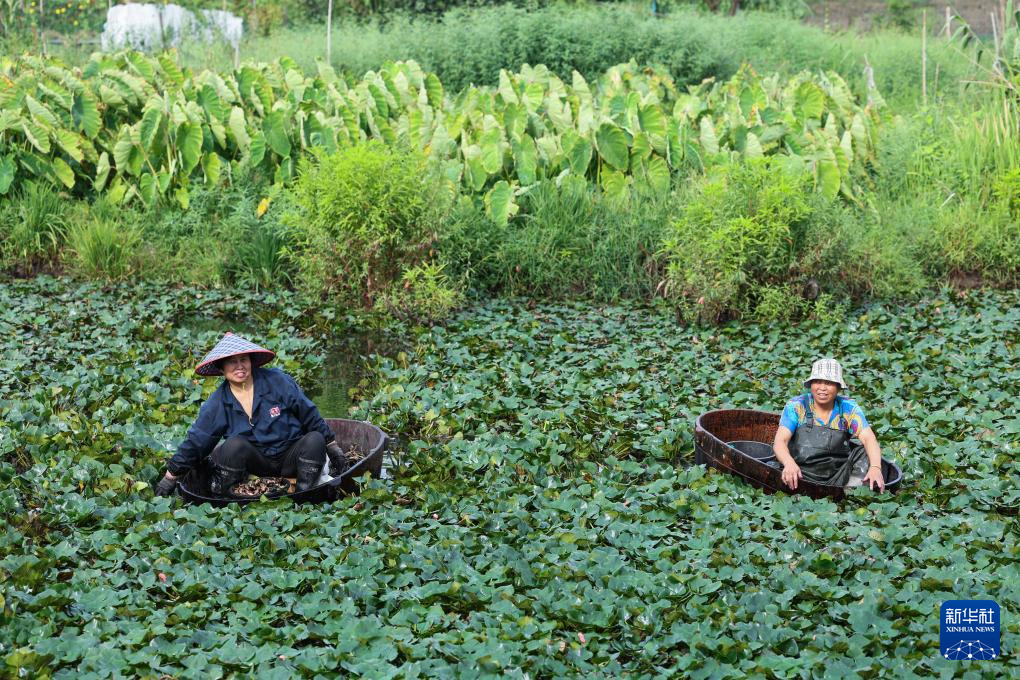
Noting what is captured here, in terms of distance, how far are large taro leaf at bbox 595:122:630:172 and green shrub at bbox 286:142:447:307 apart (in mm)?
1723

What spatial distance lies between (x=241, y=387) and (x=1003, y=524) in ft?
11.5

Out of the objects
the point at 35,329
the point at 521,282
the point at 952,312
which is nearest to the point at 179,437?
the point at 35,329

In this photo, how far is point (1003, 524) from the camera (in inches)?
191

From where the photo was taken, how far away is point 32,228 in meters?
9.89

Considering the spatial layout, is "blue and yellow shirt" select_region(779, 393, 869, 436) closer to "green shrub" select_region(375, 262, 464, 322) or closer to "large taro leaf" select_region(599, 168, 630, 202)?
"green shrub" select_region(375, 262, 464, 322)

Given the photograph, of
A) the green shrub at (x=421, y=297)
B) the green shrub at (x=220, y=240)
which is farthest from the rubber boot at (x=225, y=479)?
the green shrub at (x=220, y=240)

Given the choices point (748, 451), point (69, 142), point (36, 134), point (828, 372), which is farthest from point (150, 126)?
point (828, 372)

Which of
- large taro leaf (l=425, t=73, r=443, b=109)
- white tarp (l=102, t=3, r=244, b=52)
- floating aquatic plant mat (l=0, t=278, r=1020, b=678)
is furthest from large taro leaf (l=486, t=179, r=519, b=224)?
white tarp (l=102, t=3, r=244, b=52)

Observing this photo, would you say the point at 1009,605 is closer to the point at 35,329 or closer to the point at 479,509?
the point at 479,509

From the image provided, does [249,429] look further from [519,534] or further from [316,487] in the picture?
[519,534]

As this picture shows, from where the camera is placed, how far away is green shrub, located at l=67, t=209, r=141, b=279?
374 inches

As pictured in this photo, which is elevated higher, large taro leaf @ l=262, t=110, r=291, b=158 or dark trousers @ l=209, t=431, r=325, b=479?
large taro leaf @ l=262, t=110, r=291, b=158

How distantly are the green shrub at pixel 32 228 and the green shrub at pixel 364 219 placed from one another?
250 centimetres

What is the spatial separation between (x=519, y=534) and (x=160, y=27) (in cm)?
1360
